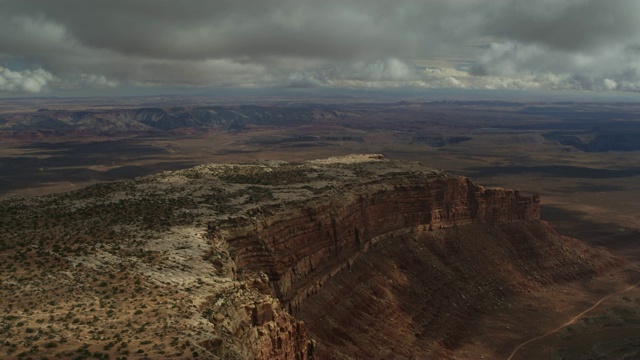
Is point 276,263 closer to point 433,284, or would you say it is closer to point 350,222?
point 350,222

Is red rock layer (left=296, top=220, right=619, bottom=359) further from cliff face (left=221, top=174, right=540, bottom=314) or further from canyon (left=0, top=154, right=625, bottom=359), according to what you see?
cliff face (left=221, top=174, right=540, bottom=314)

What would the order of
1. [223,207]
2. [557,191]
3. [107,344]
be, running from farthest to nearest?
[557,191] < [223,207] < [107,344]

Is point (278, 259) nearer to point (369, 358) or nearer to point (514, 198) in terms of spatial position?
point (369, 358)

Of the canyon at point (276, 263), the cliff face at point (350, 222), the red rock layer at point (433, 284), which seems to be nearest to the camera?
the canyon at point (276, 263)

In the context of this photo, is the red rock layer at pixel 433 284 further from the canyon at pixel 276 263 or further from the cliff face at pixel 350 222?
the cliff face at pixel 350 222

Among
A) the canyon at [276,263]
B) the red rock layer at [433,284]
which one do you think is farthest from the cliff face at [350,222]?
the red rock layer at [433,284]

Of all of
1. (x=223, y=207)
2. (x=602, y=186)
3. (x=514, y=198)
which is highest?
(x=223, y=207)

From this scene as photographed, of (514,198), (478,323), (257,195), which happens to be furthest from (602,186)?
(257,195)

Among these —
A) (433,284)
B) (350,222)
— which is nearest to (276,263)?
(350,222)
